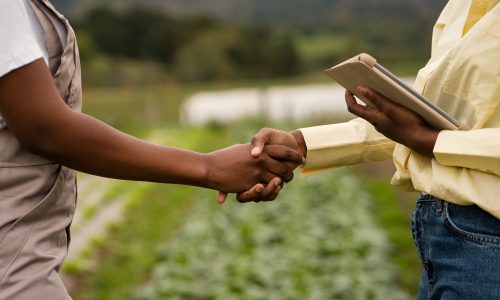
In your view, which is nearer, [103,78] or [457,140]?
[457,140]

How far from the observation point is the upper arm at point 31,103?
1974 mm

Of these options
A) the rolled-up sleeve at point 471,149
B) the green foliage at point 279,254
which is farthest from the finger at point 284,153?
the green foliage at point 279,254

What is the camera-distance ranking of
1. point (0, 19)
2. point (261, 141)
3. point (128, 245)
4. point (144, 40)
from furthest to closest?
point (144, 40) < point (128, 245) < point (261, 141) < point (0, 19)

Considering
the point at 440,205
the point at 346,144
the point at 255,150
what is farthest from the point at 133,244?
the point at 440,205

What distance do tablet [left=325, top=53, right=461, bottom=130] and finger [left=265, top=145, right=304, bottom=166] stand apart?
1.72ft

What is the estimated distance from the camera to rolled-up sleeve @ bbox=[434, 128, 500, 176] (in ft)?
6.91

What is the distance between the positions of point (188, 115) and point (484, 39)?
2329 centimetres

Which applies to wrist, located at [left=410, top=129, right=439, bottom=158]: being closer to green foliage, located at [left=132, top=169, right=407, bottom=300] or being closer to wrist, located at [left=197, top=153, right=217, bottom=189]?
wrist, located at [left=197, top=153, right=217, bottom=189]

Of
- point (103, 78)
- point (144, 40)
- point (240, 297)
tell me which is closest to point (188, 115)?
point (103, 78)

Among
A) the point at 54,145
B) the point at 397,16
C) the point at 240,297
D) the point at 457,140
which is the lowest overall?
the point at 397,16

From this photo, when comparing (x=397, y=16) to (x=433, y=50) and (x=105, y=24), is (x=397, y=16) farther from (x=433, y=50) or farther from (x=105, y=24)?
(x=433, y=50)

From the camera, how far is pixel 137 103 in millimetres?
30234

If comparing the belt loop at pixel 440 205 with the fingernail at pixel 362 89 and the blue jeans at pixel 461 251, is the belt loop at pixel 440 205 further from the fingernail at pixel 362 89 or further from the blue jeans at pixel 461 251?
the fingernail at pixel 362 89

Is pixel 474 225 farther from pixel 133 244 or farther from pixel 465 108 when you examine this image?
pixel 133 244
